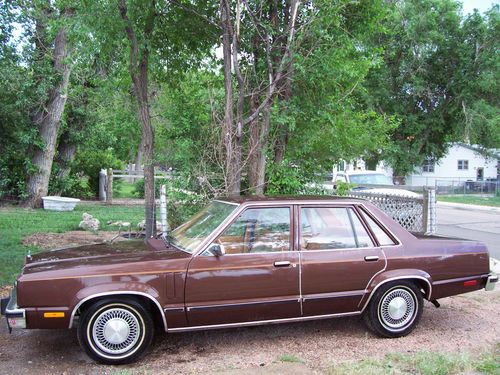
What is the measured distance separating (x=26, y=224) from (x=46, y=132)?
19.7ft

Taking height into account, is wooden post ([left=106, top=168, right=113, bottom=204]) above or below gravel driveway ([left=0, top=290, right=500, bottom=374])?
above

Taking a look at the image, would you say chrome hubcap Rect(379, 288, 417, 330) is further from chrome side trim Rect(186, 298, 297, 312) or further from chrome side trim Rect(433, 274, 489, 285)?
chrome side trim Rect(186, 298, 297, 312)

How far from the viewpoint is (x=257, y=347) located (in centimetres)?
489

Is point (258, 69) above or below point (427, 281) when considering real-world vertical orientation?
above

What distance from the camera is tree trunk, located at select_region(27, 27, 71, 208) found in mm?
17344

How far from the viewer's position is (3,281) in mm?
6957

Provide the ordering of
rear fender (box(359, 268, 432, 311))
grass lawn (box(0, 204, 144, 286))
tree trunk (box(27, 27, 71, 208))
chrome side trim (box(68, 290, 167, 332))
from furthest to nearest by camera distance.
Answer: tree trunk (box(27, 27, 71, 208))
grass lawn (box(0, 204, 144, 286))
rear fender (box(359, 268, 432, 311))
chrome side trim (box(68, 290, 167, 332))

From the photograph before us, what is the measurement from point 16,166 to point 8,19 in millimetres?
8715

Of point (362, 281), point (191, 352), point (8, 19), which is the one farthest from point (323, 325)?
point (8, 19)

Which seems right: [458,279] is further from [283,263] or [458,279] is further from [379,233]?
[283,263]

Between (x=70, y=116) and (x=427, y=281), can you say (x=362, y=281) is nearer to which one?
(x=427, y=281)

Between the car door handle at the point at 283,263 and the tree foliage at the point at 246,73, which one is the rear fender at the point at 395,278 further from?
the tree foliage at the point at 246,73

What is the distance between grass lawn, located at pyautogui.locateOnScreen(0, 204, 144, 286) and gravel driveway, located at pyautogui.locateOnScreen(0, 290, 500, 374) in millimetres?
2596

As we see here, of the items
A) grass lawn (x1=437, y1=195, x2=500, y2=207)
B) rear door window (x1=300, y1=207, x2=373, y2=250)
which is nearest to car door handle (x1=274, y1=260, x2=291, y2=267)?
rear door window (x1=300, y1=207, x2=373, y2=250)
